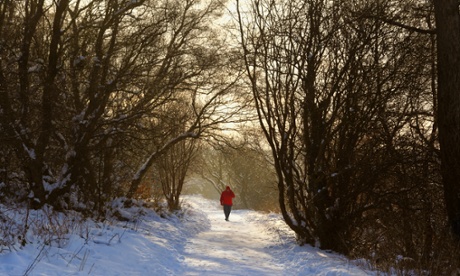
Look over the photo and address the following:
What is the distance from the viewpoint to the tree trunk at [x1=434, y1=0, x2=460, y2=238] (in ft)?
22.4

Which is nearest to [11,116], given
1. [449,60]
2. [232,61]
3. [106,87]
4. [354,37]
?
[106,87]

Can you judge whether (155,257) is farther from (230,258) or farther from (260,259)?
(260,259)

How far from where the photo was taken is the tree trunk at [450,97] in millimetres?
6832

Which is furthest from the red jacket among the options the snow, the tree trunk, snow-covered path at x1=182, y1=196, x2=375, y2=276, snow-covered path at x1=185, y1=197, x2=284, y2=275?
the tree trunk

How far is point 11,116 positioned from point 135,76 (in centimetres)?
316

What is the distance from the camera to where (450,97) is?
6.88 meters

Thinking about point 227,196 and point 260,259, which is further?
point 227,196

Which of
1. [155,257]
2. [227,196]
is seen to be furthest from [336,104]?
[227,196]

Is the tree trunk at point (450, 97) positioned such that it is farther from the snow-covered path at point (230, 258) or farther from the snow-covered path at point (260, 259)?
the snow-covered path at point (230, 258)

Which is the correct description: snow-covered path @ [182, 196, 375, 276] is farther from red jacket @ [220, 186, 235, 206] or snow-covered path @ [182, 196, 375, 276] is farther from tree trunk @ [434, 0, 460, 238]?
red jacket @ [220, 186, 235, 206]

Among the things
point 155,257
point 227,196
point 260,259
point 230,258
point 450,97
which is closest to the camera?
point 450,97

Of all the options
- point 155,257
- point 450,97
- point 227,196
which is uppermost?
point 450,97

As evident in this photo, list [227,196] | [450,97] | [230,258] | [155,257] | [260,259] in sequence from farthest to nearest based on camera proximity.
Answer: [227,196]
[260,259]
[230,258]
[155,257]
[450,97]

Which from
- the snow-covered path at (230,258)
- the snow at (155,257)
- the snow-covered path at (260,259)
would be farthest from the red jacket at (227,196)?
the snow at (155,257)
